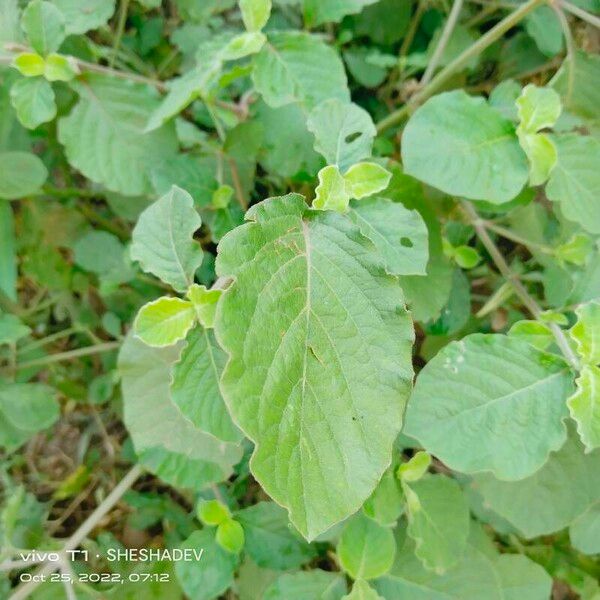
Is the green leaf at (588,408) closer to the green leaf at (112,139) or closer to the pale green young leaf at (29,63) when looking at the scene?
Answer: the green leaf at (112,139)

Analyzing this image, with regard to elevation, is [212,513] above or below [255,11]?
below

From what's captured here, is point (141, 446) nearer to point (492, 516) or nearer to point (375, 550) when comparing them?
point (375, 550)

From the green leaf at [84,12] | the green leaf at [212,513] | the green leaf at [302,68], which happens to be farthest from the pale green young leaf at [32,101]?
the green leaf at [212,513]

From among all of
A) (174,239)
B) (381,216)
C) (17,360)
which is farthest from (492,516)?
(17,360)

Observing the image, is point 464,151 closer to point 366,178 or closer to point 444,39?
point 366,178

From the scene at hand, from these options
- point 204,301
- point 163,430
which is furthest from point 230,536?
point 204,301

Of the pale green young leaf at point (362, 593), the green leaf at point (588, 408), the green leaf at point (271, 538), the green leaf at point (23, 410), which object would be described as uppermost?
the green leaf at point (588, 408)
